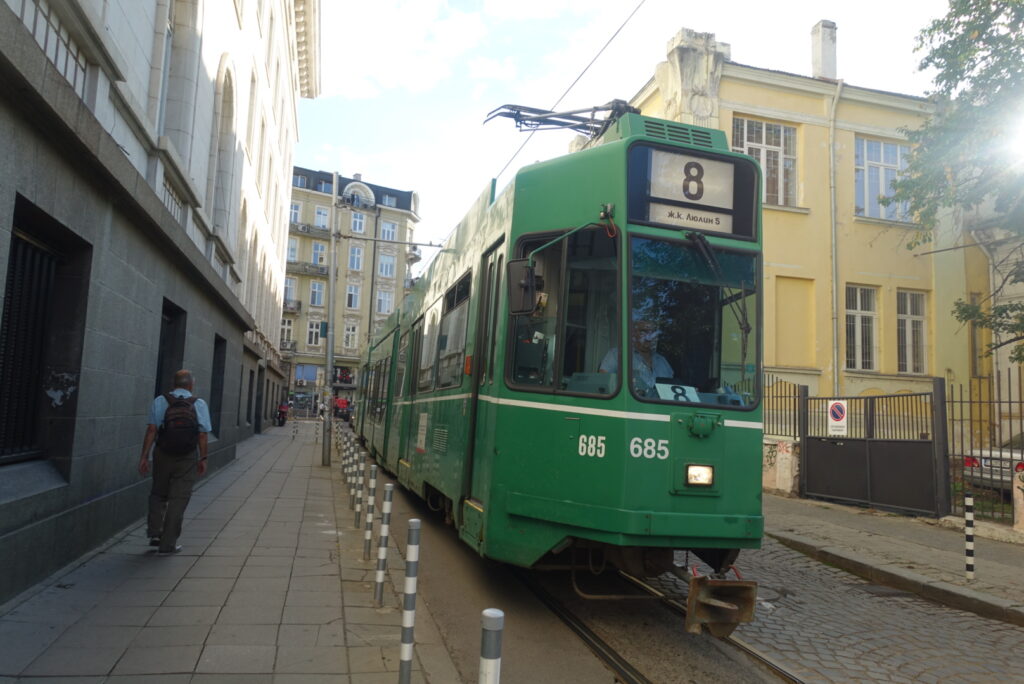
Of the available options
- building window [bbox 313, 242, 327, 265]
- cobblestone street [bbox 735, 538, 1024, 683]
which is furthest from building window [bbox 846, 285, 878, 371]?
building window [bbox 313, 242, 327, 265]

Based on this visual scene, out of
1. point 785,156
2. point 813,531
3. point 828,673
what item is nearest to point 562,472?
point 828,673

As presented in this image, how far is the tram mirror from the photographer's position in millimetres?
5477

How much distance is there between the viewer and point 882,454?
41.8 ft

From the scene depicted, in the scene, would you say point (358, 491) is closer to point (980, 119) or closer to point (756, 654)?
point (756, 654)

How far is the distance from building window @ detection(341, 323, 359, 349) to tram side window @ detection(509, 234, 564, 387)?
64.0 metres

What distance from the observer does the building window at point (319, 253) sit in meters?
68.3

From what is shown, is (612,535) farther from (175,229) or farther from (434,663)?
(175,229)

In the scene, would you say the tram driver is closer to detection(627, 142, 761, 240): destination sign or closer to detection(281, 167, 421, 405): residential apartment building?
detection(627, 142, 761, 240): destination sign

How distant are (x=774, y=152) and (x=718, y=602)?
60.9ft

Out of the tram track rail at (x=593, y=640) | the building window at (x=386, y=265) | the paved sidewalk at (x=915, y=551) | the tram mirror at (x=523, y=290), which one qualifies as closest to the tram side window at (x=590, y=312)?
the tram mirror at (x=523, y=290)

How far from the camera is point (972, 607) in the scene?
7.05 metres

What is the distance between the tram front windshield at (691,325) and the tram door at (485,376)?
1.15 metres

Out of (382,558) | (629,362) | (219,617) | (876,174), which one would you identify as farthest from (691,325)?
(876,174)

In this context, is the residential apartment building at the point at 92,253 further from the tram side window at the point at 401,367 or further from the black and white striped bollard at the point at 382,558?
the tram side window at the point at 401,367
